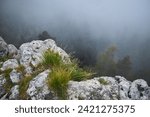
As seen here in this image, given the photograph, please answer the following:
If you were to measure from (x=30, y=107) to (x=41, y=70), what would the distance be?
2.98 m

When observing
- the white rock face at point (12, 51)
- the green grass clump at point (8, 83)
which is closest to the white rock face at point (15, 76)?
the green grass clump at point (8, 83)

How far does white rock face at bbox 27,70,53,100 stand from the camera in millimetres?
9336

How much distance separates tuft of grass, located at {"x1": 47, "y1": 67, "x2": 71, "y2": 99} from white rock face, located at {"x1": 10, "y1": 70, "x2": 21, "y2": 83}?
7.82 ft

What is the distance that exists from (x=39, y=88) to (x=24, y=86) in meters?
0.92

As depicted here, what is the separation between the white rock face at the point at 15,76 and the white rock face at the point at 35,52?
0.51 meters

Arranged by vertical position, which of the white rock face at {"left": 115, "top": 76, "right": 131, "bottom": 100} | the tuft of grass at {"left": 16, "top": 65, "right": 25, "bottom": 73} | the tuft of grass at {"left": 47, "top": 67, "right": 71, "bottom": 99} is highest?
the tuft of grass at {"left": 47, "top": 67, "right": 71, "bottom": 99}

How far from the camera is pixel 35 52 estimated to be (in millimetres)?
14211

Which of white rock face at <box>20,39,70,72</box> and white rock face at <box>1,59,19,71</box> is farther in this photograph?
white rock face at <box>1,59,19,71</box>

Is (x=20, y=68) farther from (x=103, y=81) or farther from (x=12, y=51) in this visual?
(x=12, y=51)

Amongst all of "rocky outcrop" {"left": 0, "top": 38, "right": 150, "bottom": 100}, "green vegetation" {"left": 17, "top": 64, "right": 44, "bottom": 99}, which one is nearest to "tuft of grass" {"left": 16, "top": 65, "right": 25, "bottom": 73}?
"rocky outcrop" {"left": 0, "top": 38, "right": 150, "bottom": 100}

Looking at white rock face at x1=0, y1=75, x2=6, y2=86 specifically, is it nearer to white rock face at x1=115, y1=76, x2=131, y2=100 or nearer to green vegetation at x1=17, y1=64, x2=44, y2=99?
green vegetation at x1=17, y1=64, x2=44, y2=99

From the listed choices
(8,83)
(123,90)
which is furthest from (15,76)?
(123,90)

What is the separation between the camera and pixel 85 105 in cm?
784

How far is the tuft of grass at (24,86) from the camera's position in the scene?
32.2ft
